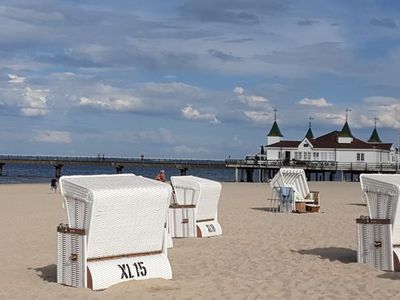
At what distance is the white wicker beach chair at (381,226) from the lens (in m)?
9.09

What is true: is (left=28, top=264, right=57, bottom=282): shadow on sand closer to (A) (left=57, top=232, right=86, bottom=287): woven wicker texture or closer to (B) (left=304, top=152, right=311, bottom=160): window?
(A) (left=57, top=232, right=86, bottom=287): woven wicker texture

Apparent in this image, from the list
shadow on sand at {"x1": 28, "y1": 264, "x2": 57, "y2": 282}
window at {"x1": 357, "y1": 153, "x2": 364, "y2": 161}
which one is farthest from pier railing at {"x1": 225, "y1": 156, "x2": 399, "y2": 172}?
shadow on sand at {"x1": 28, "y1": 264, "x2": 57, "y2": 282}

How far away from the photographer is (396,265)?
908 cm

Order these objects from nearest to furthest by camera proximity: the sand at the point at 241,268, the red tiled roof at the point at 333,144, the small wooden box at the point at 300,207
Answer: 1. the sand at the point at 241,268
2. the small wooden box at the point at 300,207
3. the red tiled roof at the point at 333,144

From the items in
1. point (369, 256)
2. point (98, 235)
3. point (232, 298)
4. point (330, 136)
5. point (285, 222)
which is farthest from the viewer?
point (330, 136)

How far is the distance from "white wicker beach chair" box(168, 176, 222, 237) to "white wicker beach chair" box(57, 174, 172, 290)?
14.9 feet

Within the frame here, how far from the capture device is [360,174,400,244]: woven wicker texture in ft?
29.8

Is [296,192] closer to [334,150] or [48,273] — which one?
[48,273]

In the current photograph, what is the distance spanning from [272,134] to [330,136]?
6131 millimetres

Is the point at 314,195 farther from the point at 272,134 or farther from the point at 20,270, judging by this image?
the point at 272,134

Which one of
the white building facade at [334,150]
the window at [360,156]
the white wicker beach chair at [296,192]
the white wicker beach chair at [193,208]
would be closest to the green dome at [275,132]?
the white building facade at [334,150]

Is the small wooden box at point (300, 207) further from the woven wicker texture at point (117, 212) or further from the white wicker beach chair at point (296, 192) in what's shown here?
the woven wicker texture at point (117, 212)

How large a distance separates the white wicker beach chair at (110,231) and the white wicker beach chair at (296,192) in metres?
12.1

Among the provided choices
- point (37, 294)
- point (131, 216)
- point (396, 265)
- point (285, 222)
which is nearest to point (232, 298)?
point (131, 216)
